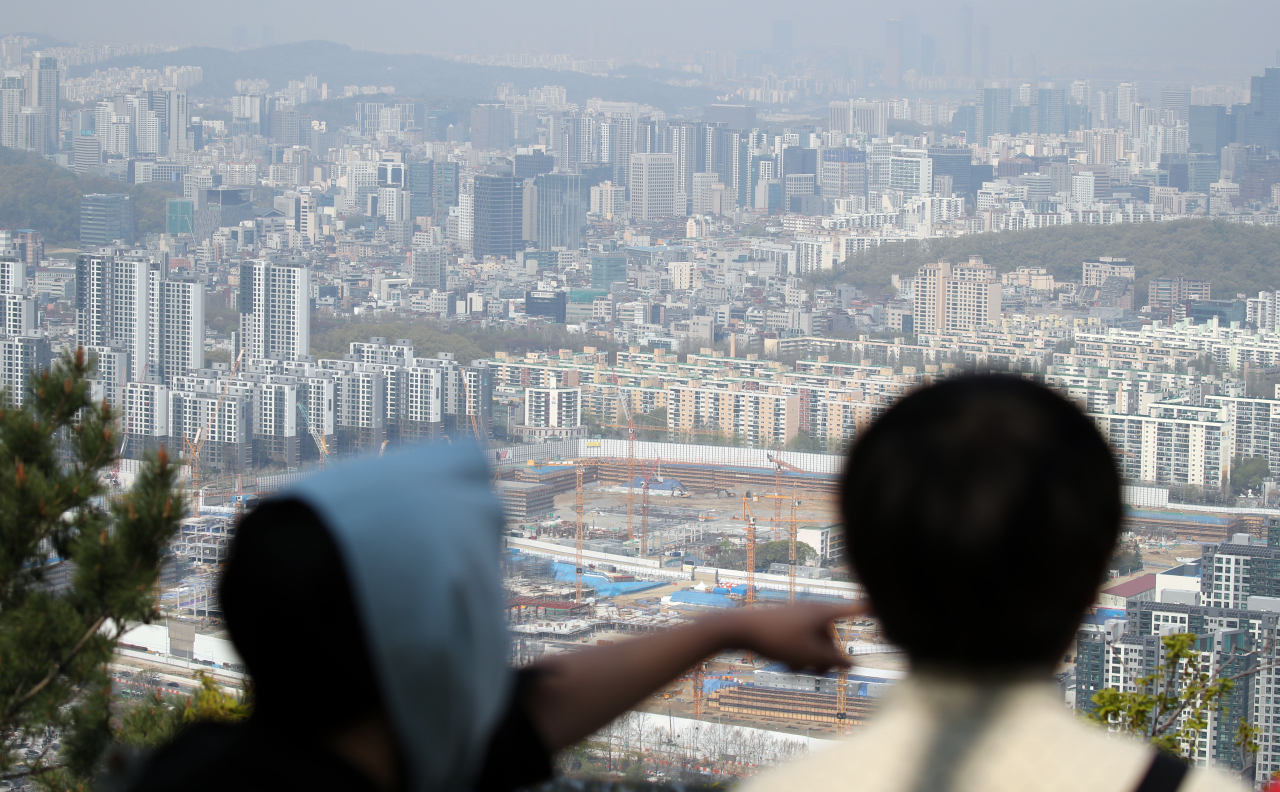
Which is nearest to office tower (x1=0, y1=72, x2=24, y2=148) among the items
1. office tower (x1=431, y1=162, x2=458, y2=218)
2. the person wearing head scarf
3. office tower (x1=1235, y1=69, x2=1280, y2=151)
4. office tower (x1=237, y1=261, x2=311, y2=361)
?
office tower (x1=431, y1=162, x2=458, y2=218)

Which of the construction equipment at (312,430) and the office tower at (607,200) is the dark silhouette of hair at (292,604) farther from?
the office tower at (607,200)

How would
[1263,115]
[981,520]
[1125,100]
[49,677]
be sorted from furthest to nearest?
[1125,100] → [1263,115] → [49,677] → [981,520]

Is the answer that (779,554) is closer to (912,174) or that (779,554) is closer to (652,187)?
(652,187)

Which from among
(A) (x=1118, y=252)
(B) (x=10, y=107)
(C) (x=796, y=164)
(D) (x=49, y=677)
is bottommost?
(D) (x=49, y=677)

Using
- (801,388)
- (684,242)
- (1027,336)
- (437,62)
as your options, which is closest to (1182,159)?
(684,242)

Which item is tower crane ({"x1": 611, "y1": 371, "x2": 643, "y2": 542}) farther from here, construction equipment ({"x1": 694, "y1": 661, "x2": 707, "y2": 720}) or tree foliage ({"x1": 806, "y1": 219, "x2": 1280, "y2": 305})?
tree foliage ({"x1": 806, "y1": 219, "x2": 1280, "y2": 305})

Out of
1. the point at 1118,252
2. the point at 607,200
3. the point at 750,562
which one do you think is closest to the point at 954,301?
the point at 1118,252
